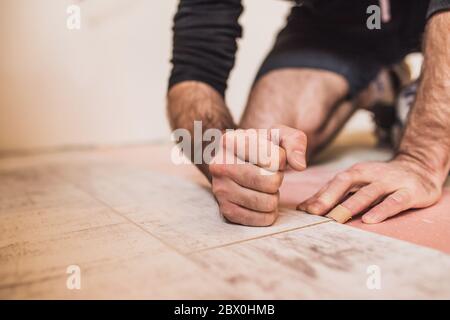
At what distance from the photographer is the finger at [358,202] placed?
691mm

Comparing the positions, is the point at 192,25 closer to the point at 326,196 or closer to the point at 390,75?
the point at 326,196

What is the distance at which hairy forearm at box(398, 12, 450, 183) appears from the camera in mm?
790

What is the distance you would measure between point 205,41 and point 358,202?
2.00ft

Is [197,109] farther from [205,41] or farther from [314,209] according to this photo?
[314,209]

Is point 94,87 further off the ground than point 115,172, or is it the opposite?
point 94,87

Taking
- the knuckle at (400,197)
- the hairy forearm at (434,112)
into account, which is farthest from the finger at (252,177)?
the hairy forearm at (434,112)

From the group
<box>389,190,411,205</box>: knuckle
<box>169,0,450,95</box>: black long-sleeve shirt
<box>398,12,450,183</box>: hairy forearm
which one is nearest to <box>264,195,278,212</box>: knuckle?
<box>389,190,411,205</box>: knuckle

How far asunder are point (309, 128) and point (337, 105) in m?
0.15

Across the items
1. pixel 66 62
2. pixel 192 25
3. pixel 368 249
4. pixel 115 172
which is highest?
pixel 192 25

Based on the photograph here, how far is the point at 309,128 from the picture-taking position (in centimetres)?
120

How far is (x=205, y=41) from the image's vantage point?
1065 millimetres

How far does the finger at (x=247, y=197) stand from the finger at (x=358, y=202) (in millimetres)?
125

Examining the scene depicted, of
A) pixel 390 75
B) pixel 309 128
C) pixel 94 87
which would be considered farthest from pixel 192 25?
pixel 94 87

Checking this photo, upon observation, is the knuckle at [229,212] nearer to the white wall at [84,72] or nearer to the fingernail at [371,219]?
the fingernail at [371,219]
